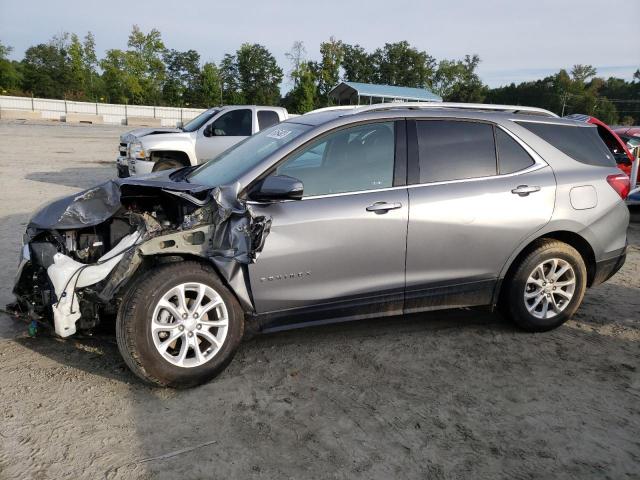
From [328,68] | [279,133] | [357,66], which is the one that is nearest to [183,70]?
[328,68]

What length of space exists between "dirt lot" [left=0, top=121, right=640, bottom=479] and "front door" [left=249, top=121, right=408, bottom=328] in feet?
1.56

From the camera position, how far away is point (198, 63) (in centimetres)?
7088

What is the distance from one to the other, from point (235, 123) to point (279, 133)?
24.2 feet

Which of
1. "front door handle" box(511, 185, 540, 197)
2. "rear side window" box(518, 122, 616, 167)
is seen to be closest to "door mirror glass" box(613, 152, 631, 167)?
"rear side window" box(518, 122, 616, 167)

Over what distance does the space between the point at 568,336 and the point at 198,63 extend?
73548mm

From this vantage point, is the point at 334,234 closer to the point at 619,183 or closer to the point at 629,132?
the point at 619,183

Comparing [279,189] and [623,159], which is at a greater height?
[623,159]

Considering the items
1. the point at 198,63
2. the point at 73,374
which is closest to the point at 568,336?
the point at 73,374

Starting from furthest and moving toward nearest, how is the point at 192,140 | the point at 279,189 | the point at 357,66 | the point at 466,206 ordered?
the point at 357,66 → the point at 192,140 → the point at 466,206 → the point at 279,189

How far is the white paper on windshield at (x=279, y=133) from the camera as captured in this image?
4.02 metres

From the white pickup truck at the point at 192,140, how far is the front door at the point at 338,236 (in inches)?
277

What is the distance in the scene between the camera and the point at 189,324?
10.9ft

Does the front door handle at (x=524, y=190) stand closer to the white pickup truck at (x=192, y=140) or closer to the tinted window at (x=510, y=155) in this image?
the tinted window at (x=510, y=155)

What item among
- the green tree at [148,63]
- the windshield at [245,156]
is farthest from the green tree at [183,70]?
the windshield at [245,156]
